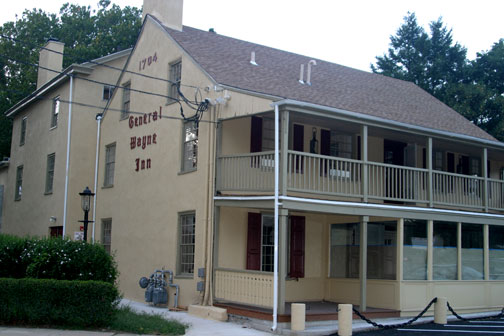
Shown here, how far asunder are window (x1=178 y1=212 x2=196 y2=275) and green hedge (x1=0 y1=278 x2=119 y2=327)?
4.80 metres

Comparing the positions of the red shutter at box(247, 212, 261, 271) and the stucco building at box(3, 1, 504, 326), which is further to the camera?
the red shutter at box(247, 212, 261, 271)

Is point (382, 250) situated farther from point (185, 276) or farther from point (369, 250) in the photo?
point (185, 276)

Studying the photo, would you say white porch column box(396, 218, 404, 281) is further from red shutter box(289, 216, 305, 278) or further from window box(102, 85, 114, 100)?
window box(102, 85, 114, 100)

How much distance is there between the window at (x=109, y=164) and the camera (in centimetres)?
2152

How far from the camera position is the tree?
3572 cm

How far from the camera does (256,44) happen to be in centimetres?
2150

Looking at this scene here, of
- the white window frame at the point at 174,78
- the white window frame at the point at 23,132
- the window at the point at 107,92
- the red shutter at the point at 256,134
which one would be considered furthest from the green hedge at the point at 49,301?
the white window frame at the point at 23,132

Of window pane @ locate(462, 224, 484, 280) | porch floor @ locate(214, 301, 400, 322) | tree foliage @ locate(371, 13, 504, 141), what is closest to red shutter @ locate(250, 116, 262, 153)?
porch floor @ locate(214, 301, 400, 322)

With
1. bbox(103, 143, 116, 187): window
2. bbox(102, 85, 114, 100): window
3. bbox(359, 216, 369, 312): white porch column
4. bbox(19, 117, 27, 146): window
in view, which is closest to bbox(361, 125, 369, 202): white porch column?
bbox(359, 216, 369, 312): white porch column

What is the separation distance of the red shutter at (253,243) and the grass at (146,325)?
11.2 feet

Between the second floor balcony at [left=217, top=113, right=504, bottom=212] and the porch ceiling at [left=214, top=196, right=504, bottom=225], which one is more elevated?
the second floor balcony at [left=217, top=113, right=504, bottom=212]

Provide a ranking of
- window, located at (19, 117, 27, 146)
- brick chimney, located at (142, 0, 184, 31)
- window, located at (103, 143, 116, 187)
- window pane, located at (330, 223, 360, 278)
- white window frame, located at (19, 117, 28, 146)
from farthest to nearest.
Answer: window, located at (19, 117, 27, 146), white window frame, located at (19, 117, 28, 146), window, located at (103, 143, 116, 187), brick chimney, located at (142, 0, 184, 31), window pane, located at (330, 223, 360, 278)

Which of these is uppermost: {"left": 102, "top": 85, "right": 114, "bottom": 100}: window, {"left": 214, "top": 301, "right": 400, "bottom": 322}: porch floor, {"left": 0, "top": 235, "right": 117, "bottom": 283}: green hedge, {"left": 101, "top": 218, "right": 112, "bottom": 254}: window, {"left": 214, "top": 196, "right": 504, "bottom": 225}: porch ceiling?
{"left": 102, "top": 85, "right": 114, "bottom": 100}: window

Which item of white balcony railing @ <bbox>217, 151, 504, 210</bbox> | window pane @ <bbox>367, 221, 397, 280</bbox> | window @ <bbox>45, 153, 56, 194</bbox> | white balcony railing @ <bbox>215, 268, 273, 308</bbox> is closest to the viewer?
white balcony railing @ <bbox>215, 268, 273, 308</bbox>
